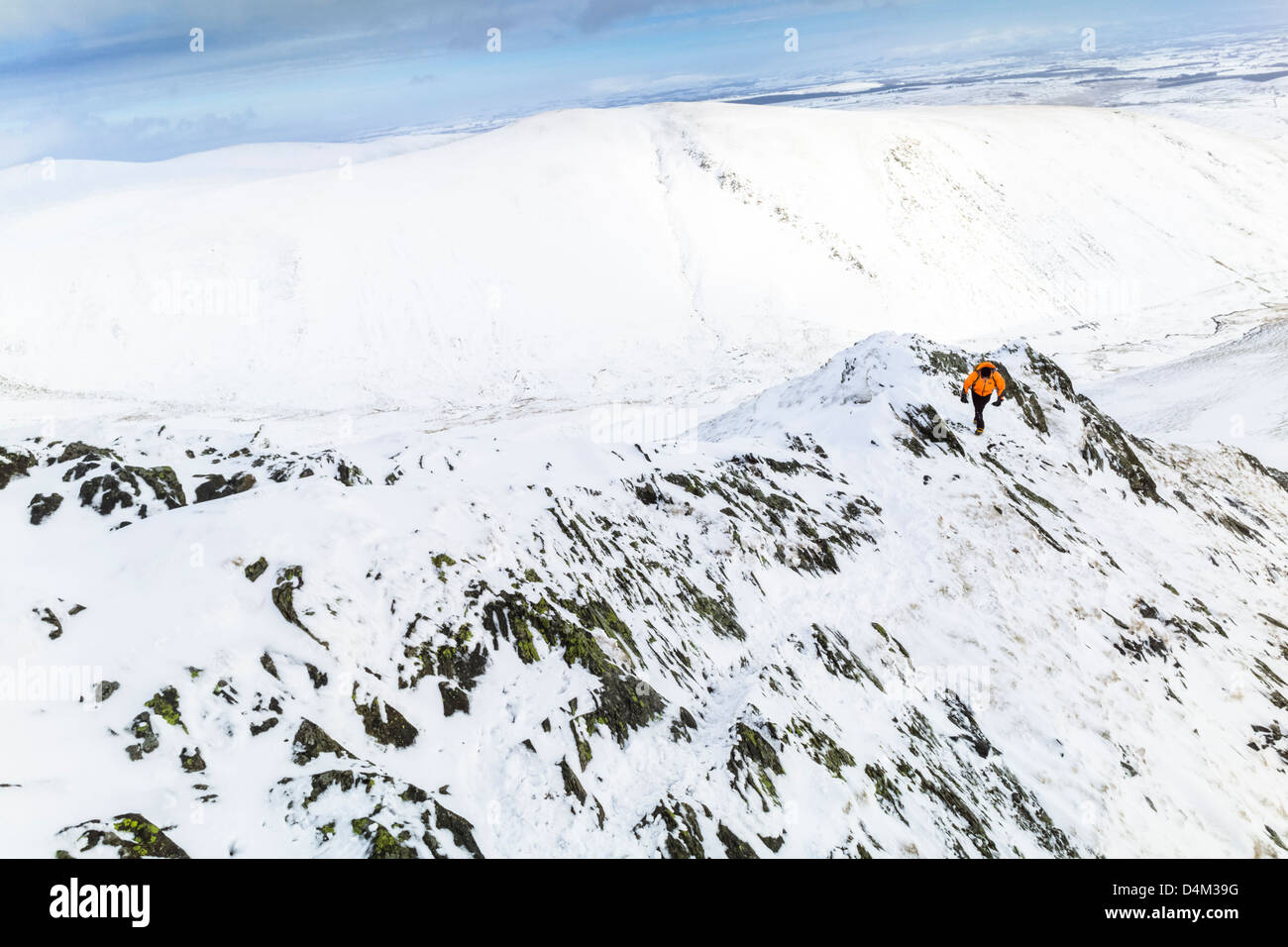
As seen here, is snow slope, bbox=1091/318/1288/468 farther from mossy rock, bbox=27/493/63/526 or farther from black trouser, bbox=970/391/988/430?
mossy rock, bbox=27/493/63/526

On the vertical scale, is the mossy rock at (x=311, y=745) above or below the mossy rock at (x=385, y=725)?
above

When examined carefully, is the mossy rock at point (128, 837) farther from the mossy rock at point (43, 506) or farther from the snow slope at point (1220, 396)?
the snow slope at point (1220, 396)

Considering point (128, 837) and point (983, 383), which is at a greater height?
point (983, 383)

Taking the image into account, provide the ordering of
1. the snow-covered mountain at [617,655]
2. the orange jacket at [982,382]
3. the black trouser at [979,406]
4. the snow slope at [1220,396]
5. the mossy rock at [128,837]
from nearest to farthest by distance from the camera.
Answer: the mossy rock at [128,837] → the snow-covered mountain at [617,655] → the orange jacket at [982,382] → the black trouser at [979,406] → the snow slope at [1220,396]

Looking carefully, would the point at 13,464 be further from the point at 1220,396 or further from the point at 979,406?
the point at 1220,396

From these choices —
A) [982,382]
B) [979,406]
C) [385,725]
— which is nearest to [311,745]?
[385,725]

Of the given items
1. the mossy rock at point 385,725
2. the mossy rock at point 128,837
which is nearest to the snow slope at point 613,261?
the mossy rock at point 385,725
